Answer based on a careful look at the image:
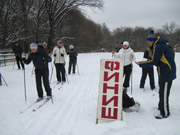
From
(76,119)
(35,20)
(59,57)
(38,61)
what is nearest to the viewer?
(76,119)

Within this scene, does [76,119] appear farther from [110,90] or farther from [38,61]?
[38,61]

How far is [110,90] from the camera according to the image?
117 inches

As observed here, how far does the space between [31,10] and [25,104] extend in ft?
73.0

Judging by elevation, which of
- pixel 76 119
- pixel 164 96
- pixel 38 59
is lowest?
pixel 76 119

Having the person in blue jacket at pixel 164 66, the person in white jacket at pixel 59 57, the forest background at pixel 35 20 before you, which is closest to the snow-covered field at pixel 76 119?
the person in blue jacket at pixel 164 66

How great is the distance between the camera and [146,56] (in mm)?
5434

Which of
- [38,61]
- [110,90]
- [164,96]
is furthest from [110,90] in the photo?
[38,61]

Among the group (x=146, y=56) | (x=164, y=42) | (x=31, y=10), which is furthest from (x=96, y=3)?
(x=164, y=42)

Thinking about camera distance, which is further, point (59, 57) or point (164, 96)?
point (59, 57)

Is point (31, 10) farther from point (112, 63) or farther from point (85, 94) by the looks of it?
point (112, 63)

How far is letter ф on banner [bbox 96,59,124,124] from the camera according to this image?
295 centimetres

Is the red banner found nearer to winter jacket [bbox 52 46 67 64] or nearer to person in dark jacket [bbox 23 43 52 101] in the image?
person in dark jacket [bbox 23 43 52 101]

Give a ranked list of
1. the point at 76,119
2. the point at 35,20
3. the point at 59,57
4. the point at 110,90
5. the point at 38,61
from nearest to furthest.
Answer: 1. the point at 110,90
2. the point at 76,119
3. the point at 38,61
4. the point at 59,57
5. the point at 35,20

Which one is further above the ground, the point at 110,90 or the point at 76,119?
the point at 110,90
